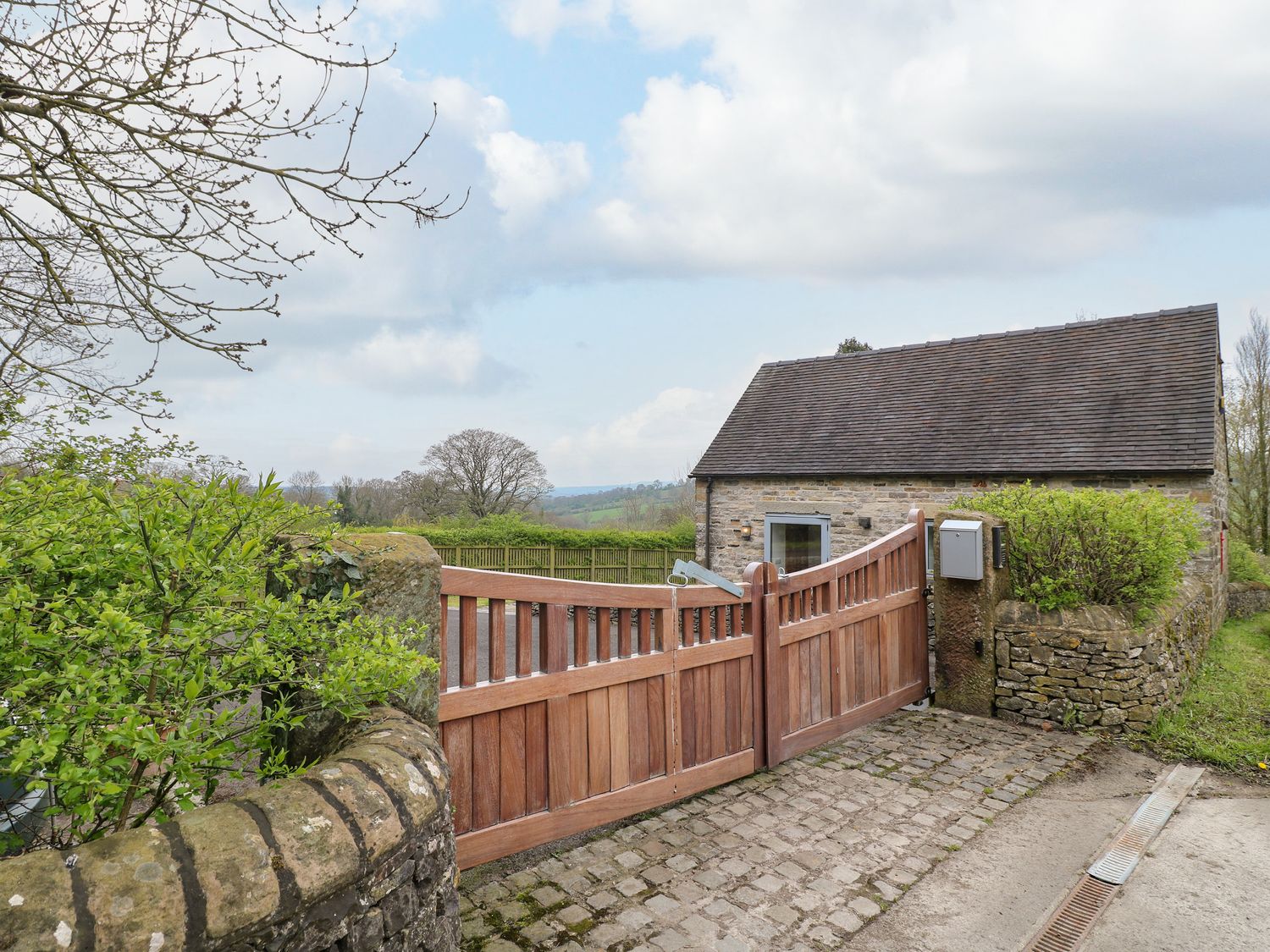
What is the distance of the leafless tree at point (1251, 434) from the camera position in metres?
16.8

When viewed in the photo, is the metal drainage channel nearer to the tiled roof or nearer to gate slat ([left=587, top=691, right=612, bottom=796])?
gate slat ([left=587, top=691, right=612, bottom=796])

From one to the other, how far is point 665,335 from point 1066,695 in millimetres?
13885

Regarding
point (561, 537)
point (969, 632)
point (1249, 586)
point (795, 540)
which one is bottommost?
point (1249, 586)

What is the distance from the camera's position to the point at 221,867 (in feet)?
4.57

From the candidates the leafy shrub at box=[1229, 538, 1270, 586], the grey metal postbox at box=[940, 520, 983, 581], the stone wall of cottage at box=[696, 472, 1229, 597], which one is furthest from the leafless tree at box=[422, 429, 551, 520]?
the grey metal postbox at box=[940, 520, 983, 581]

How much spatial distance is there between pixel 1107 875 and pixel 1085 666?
2.78m

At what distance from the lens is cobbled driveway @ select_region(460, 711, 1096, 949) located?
9.56ft

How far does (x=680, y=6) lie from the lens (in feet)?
18.5

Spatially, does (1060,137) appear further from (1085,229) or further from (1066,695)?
(1066,695)

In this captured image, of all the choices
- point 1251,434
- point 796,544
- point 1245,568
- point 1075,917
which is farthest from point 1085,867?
point 1251,434

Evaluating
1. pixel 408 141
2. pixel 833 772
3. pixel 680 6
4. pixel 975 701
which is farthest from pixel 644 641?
pixel 680 6

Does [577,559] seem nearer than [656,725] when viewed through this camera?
No

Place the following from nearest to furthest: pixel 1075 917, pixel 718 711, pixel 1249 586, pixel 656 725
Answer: pixel 1075 917 < pixel 656 725 < pixel 718 711 < pixel 1249 586

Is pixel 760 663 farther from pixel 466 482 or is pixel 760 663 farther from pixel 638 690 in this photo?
pixel 466 482
